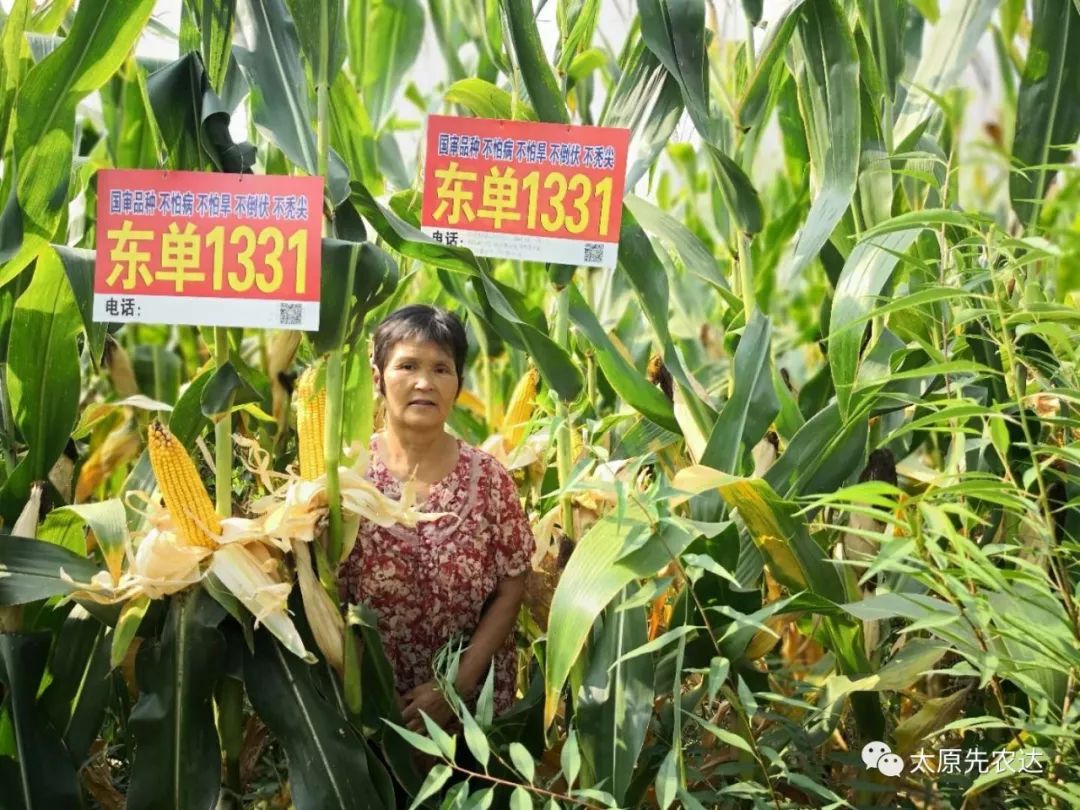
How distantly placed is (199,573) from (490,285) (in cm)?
53

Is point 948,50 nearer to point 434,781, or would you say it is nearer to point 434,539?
point 434,539

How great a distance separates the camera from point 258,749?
1858mm

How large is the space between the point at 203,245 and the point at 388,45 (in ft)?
3.67

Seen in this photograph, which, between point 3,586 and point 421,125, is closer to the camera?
point 3,586

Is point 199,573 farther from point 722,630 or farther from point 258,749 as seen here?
point 722,630

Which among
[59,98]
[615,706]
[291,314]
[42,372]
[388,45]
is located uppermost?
[388,45]

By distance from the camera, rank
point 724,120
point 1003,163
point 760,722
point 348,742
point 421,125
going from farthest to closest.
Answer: point 421,125 → point 724,120 → point 760,722 → point 348,742 → point 1003,163

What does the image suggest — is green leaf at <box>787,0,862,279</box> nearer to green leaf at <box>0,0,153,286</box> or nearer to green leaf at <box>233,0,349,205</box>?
green leaf at <box>233,0,349,205</box>

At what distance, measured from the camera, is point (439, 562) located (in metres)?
1.78

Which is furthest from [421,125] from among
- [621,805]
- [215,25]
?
[621,805]

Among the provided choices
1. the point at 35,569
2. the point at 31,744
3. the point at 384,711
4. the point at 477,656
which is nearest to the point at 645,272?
the point at 477,656

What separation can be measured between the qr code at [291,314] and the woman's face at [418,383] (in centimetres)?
26

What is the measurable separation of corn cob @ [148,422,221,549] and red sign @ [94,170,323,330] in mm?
157

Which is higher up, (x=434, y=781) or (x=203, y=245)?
(x=203, y=245)
